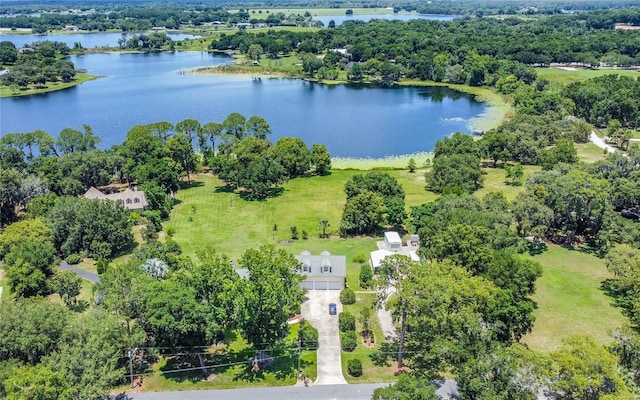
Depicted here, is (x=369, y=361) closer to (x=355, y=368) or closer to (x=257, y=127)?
(x=355, y=368)

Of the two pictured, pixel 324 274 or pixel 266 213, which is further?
pixel 266 213

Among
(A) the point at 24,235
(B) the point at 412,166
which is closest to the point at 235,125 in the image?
(B) the point at 412,166

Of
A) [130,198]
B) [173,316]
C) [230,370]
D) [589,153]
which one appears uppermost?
[173,316]

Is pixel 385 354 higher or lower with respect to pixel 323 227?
lower

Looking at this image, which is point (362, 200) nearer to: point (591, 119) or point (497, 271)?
point (497, 271)

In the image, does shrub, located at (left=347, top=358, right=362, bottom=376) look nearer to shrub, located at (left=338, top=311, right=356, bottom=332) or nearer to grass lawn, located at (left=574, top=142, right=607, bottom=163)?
shrub, located at (left=338, top=311, right=356, bottom=332)

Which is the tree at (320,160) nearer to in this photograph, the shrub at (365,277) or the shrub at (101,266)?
the shrub at (365,277)

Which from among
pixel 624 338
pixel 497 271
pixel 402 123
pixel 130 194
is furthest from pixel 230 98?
pixel 624 338

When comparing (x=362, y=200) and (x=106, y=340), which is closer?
(x=106, y=340)
